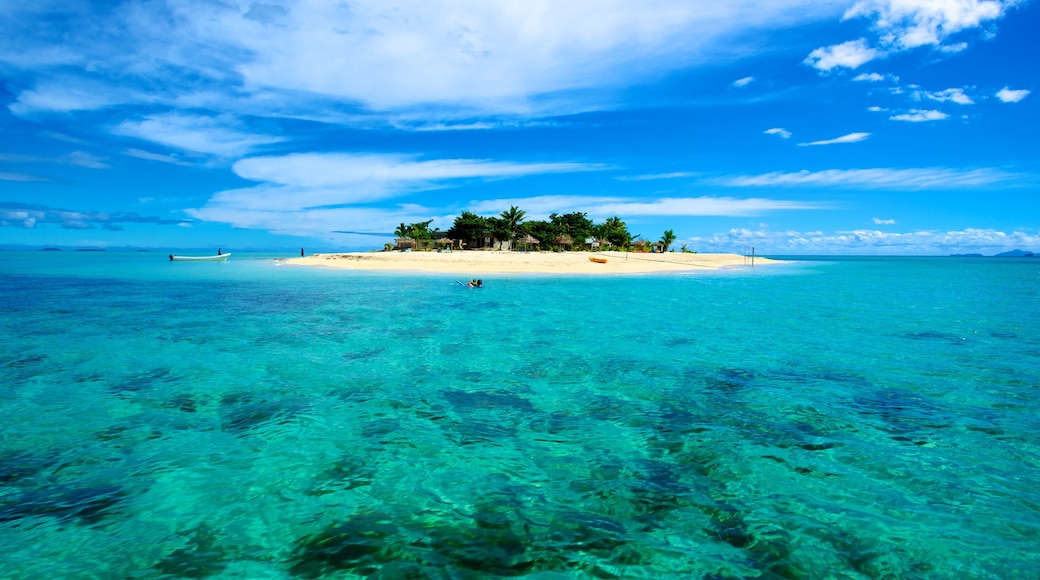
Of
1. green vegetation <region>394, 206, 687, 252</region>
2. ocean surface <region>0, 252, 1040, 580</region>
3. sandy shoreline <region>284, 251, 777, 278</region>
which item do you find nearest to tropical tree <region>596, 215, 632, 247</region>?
green vegetation <region>394, 206, 687, 252</region>

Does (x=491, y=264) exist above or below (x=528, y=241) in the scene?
below

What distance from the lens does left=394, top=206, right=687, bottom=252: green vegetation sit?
8006cm

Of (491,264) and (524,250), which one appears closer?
(491,264)

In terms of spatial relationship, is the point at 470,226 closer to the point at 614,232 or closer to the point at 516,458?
the point at 614,232

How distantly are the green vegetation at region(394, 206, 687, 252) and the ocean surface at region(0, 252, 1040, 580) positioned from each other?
214 feet

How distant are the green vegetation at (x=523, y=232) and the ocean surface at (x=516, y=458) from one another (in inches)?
2570

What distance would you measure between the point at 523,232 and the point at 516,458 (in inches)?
2967

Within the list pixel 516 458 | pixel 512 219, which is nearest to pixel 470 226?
pixel 512 219

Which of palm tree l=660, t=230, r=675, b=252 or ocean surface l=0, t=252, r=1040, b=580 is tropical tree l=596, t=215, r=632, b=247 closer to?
palm tree l=660, t=230, r=675, b=252

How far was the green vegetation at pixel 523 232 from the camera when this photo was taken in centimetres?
8006

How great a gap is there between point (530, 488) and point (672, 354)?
8.72 metres

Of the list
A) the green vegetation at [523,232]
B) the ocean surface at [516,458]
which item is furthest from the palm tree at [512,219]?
the ocean surface at [516,458]

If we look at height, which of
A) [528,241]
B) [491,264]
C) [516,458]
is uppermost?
[528,241]

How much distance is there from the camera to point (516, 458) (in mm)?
6934
